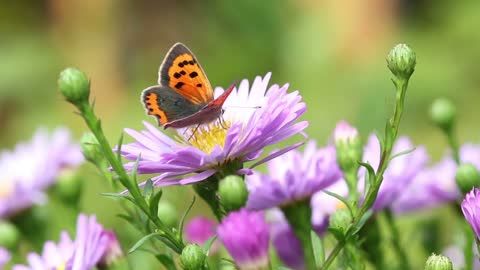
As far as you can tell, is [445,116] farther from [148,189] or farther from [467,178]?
[148,189]

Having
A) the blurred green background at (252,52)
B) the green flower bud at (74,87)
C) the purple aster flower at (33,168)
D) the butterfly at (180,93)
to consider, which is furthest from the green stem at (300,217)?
the blurred green background at (252,52)

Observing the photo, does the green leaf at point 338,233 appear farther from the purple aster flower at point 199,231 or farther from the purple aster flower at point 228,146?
the purple aster flower at point 199,231

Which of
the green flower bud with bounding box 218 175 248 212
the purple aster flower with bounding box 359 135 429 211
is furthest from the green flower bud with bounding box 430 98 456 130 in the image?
the green flower bud with bounding box 218 175 248 212

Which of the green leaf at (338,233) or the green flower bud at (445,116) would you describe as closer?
the green leaf at (338,233)

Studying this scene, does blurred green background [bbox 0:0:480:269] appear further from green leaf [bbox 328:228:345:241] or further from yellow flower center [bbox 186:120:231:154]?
green leaf [bbox 328:228:345:241]

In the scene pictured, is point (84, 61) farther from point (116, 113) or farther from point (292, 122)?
point (292, 122)
